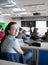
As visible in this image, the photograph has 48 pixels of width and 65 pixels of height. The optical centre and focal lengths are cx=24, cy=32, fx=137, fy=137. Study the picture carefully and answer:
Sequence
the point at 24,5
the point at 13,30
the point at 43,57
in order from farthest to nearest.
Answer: the point at 24,5 < the point at 13,30 < the point at 43,57

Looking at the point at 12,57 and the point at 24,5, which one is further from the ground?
the point at 24,5

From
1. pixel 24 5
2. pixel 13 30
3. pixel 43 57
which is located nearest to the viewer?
pixel 43 57

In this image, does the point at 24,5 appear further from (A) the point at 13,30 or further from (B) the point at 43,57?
(B) the point at 43,57

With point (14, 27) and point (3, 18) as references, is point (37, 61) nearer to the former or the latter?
point (14, 27)

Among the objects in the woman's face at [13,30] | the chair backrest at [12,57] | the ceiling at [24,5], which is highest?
the ceiling at [24,5]

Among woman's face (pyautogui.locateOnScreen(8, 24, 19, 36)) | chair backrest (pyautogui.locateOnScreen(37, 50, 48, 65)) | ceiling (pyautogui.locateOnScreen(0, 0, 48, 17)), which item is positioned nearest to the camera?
chair backrest (pyautogui.locateOnScreen(37, 50, 48, 65))

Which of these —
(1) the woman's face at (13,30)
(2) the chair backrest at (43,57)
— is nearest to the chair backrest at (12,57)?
(2) the chair backrest at (43,57)

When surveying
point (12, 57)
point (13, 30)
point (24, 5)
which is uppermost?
point (24, 5)

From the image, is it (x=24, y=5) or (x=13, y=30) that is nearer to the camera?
(x=13, y=30)

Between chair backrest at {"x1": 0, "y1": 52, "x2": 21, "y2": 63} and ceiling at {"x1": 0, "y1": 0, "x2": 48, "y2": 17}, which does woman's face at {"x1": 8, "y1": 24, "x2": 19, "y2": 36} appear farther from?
Answer: ceiling at {"x1": 0, "y1": 0, "x2": 48, "y2": 17}

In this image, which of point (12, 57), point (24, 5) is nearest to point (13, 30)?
point (12, 57)

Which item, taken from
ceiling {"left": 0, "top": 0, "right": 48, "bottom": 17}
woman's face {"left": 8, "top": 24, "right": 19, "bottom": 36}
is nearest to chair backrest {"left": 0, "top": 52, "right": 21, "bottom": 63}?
woman's face {"left": 8, "top": 24, "right": 19, "bottom": 36}

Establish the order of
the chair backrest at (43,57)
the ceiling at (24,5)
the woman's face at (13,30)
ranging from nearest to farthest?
the chair backrest at (43,57) → the woman's face at (13,30) → the ceiling at (24,5)

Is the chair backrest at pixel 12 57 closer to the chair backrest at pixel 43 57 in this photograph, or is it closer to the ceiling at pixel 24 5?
the chair backrest at pixel 43 57
